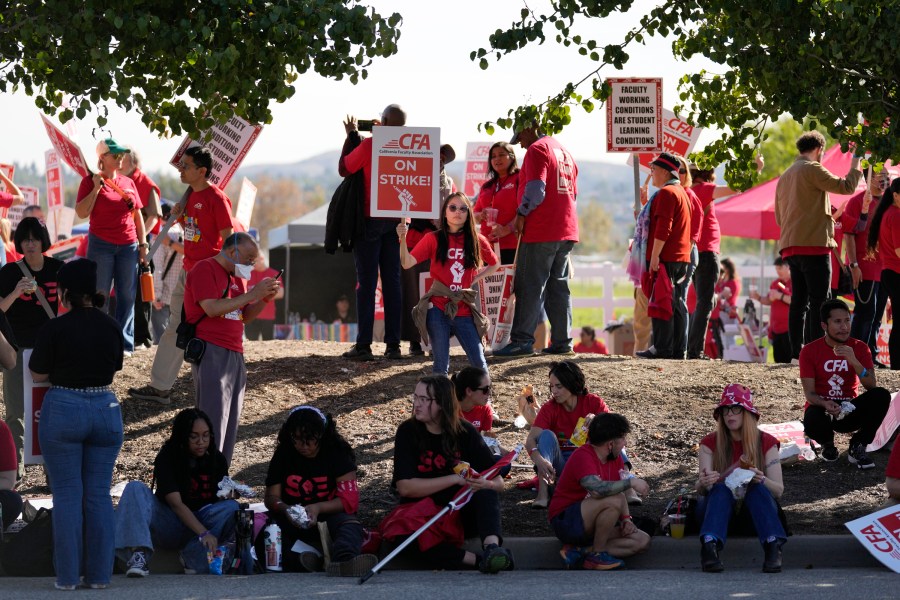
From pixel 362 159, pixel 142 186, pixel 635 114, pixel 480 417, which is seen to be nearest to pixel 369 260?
pixel 362 159

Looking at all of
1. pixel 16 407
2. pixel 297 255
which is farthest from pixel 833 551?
pixel 297 255

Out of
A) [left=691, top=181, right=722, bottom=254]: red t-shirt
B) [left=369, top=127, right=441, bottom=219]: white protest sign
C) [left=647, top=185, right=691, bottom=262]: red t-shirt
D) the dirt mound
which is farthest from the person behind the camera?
[left=691, top=181, right=722, bottom=254]: red t-shirt

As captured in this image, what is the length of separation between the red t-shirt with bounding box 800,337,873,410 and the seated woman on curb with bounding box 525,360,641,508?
1.79 meters

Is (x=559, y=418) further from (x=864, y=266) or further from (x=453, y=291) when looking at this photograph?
(x=864, y=266)

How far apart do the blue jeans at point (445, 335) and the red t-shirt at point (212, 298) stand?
2.04 m

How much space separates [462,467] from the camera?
26.5ft

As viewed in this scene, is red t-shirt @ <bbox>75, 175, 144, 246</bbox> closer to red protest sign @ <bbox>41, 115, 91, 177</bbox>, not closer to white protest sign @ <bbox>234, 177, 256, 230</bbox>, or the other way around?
red protest sign @ <bbox>41, 115, 91, 177</bbox>

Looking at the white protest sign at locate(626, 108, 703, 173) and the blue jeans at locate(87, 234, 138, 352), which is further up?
the white protest sign at locate(626, 108, 703, 173)

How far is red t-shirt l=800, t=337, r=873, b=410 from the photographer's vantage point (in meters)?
9.80

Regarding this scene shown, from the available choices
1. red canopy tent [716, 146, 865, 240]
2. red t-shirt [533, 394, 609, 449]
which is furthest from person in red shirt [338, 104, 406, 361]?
red canopy tent [716, 146, 865, 240]

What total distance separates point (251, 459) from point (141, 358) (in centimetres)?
300

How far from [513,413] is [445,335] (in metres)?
1.31

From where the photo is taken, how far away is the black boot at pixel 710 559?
310 inches

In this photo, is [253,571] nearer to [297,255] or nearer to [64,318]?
[64,318]
